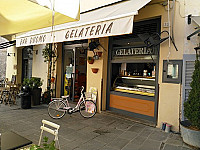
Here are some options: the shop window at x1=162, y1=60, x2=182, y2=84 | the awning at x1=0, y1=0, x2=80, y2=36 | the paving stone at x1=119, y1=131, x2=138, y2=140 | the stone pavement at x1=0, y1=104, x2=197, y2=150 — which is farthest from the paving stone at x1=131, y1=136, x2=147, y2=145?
the awning at x1=0, y1=0, x2=80, y2=36

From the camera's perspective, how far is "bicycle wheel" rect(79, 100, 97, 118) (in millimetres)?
5691

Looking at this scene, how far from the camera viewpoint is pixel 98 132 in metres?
4.33

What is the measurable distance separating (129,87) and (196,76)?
8.79 ft

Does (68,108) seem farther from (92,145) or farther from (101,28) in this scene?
(101,28)

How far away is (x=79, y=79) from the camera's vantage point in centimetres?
806

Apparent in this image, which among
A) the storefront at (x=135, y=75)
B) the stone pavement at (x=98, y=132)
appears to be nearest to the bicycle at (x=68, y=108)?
the stone pavement at (x=98, y=132)

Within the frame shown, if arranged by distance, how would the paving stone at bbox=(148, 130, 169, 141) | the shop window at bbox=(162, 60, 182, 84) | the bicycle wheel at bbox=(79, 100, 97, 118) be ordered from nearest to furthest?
1. the paving stone at bbox=(148, 130, 169, 141)
2. the shop window at bbox=(162, 60, 182, 84)
3. the bicycle wheel at bbox=(79, 100, 97, 118)

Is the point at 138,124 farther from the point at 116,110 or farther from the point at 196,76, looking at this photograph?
the point at 196,76

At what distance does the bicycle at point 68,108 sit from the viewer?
17.9 ft

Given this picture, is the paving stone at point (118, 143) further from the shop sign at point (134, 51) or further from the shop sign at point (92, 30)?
the shop sign at point (134, 51)

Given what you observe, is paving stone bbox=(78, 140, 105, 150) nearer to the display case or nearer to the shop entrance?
the display case

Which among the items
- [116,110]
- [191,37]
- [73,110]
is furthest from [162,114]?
[73,110]

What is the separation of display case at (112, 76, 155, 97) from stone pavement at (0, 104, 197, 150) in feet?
3.59

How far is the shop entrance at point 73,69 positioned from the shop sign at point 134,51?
223cm
